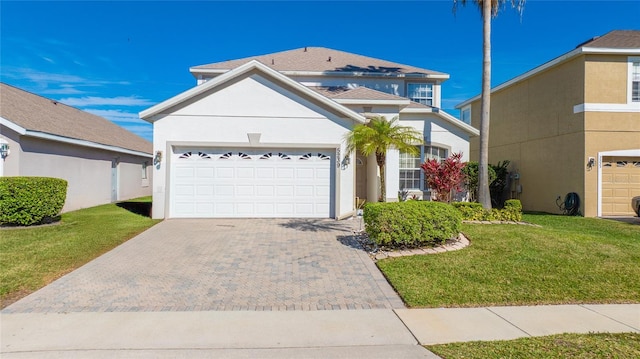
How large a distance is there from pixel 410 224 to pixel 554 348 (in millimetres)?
4176

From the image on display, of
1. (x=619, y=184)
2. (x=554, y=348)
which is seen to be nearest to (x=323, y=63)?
(x=619, y=184)

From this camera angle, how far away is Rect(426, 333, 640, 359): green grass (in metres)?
3.85

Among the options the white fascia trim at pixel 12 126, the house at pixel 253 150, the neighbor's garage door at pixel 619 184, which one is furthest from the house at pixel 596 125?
the white fascia trim at pixel 12 126

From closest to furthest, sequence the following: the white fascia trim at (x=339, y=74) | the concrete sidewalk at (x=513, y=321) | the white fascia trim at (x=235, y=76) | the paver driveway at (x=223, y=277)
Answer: the concrete sidewalk at (x=513, y=321) → the paver driveway at (x=223, y=277) → the white fascia trim at (x=235, y=76) → the white fascia trim at (x=339, y=74)

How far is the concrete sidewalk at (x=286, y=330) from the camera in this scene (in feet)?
13.1

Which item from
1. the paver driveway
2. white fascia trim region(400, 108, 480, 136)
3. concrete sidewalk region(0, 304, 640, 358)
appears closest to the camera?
concrete sidewalk region(0, 304, 640, 358)

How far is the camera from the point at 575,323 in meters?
4.74

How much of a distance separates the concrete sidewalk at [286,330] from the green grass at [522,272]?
0.39m

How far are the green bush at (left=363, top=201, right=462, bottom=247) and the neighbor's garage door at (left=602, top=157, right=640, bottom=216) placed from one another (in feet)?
32.7

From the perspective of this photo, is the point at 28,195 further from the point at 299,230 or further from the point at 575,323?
the point at 575,323

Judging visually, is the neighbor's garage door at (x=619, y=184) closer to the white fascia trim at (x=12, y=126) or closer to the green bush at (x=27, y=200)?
the green bush at (x=27, y=200)

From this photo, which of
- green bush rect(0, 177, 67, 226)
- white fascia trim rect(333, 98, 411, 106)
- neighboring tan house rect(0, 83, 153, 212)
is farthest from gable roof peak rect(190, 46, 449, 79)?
green bush rect(0, 177, 67, 226)

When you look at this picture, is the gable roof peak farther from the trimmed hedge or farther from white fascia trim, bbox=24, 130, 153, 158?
the trimmed hedge

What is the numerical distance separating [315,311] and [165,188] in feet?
29.5
